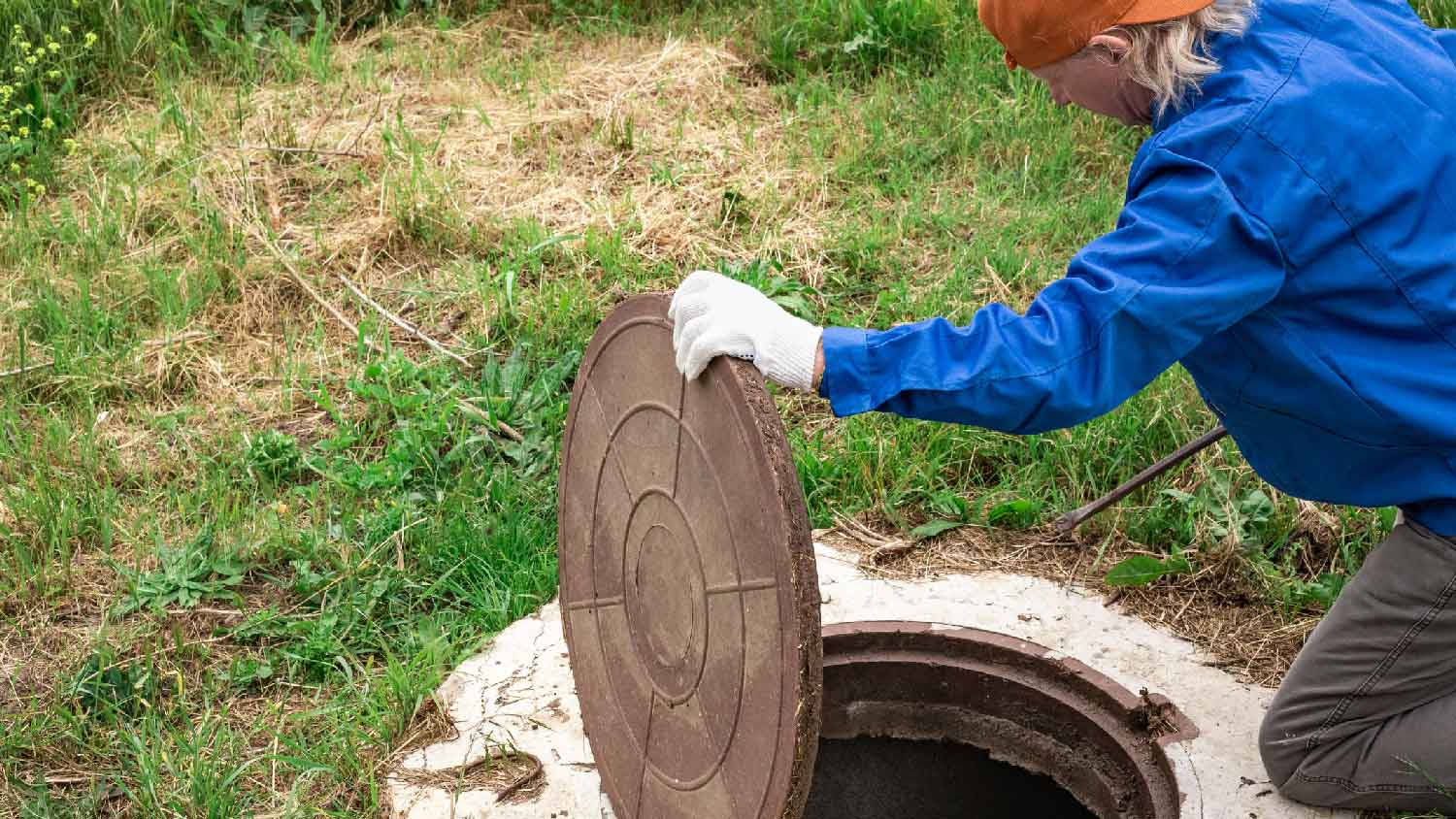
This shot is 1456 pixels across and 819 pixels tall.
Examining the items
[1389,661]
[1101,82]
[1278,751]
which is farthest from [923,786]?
[1101,82]

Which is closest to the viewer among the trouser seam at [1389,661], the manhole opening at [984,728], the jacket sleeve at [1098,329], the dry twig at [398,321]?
the jacket sleeve at [1098,329]

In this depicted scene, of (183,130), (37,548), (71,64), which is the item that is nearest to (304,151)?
(183,130)

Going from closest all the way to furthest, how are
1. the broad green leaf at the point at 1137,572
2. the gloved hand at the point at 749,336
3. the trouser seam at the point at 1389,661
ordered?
the gloved hand at the point at 749,336
the trouser seam at the point at 1389,661
the broad green leaf at the point at 1137,572

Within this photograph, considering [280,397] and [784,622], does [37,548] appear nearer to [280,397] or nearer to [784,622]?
[280,397]

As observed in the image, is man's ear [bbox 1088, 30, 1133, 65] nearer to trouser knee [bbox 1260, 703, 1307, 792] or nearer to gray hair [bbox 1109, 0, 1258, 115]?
gray hair [bbox 1109, 0, 1258, 115]

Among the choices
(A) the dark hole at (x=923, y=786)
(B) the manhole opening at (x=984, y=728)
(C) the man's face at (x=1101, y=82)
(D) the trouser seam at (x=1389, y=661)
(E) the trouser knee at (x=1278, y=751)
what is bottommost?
(A) the dark hole at (x=923, y=786)

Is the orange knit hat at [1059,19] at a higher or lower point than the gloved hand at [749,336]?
higher

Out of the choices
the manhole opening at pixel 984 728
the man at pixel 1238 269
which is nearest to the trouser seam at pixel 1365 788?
the manhole opening at pixel 984 728

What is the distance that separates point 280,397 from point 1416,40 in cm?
328

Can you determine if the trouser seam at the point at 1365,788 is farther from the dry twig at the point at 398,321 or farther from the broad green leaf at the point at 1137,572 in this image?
the dry twig at the point at 398,321

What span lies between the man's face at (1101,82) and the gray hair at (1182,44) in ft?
0.11

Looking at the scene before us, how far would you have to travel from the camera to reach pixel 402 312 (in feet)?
15.6

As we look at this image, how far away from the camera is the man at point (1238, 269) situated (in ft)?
6.86

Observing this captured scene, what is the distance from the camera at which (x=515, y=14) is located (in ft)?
21.6
